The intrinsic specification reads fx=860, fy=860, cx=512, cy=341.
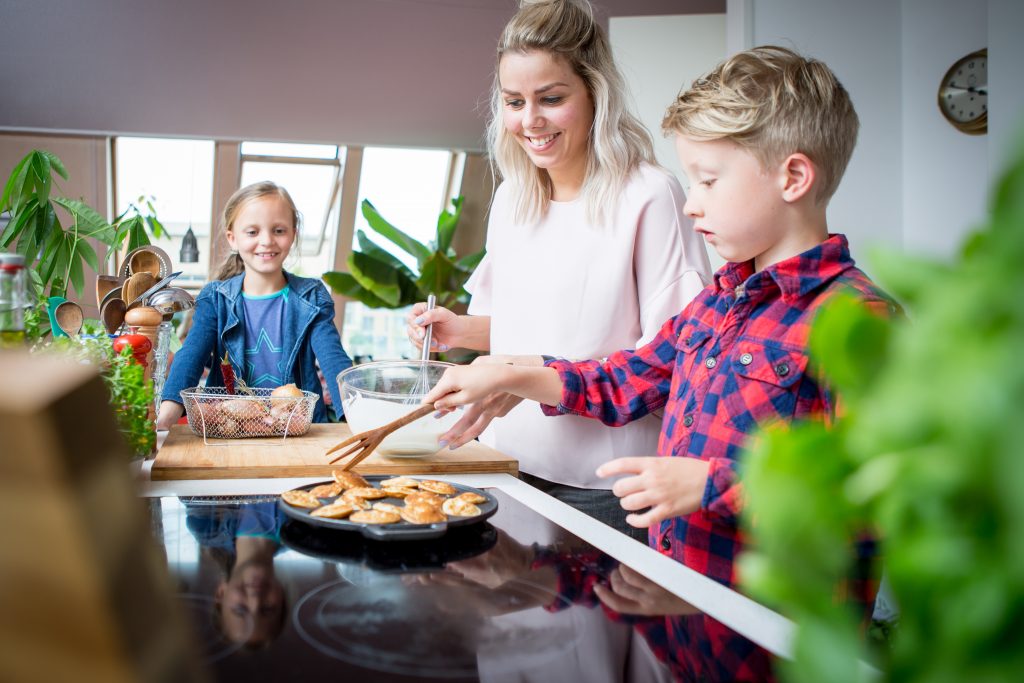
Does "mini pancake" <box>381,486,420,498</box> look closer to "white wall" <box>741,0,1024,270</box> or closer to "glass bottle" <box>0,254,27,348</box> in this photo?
"glass bottle" <box>0,254,27,348</box>

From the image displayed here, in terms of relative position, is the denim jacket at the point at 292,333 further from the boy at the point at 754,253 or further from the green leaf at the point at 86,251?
the boy at the point at 754,253

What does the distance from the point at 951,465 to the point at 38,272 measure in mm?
2434

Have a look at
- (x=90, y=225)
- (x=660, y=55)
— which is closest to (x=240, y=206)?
(x=90, y=225)

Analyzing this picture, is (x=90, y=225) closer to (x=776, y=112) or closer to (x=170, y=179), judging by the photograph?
(x=776, y=112)

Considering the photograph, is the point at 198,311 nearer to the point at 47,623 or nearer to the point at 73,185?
the point at 47,623

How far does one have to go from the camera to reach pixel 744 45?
355 centimetres

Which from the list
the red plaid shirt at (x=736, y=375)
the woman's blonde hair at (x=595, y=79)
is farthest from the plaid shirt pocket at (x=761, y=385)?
the woman's blonde hair at (x=595, y=79)

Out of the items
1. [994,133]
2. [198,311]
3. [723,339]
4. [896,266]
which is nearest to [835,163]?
[723,339]

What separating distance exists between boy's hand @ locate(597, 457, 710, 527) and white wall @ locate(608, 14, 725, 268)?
2851 millimetres

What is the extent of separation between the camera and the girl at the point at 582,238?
1602 mm

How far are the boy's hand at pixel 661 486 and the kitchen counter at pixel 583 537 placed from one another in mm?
46

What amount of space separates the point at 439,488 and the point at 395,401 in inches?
14.4

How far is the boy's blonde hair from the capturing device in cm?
117

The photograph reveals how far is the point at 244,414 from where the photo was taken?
161cm
